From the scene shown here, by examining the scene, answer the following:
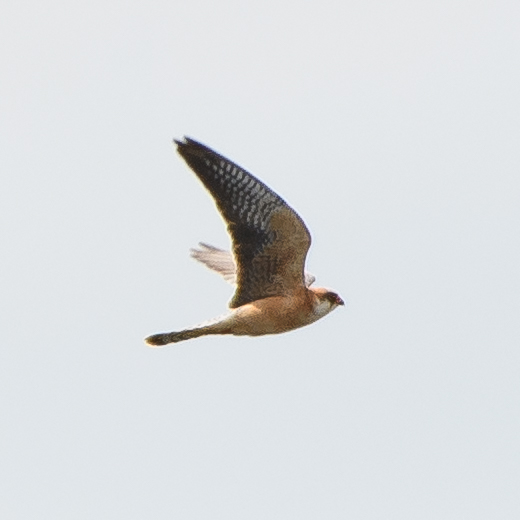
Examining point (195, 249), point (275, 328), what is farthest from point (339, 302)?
point (195, 249)

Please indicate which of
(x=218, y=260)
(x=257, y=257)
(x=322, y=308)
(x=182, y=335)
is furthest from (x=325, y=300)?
(x=218, y=260)

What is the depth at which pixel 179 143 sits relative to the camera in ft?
53.4

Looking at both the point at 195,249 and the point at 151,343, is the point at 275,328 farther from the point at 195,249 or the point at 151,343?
the point at 195,249

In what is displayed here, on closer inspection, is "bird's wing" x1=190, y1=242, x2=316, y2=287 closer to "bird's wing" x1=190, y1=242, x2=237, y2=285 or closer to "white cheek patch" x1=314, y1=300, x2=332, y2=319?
"bird's wing" x1=190, y1=242, x2=237, y2=285

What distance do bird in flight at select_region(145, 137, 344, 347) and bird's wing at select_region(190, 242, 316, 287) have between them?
247 centimetres

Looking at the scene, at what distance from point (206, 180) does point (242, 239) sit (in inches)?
34.4

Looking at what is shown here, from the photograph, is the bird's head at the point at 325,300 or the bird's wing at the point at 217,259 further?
the bird's wing at the point at 217,259

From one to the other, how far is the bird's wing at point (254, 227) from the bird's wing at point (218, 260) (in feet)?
8.59

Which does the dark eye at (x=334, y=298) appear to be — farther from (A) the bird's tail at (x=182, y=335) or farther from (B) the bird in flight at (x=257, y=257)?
(A) the bird's tail at (x=182, y=335)

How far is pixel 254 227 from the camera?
17016mm

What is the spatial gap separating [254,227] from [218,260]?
174 inches

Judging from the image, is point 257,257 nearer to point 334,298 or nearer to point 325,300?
point 325,300

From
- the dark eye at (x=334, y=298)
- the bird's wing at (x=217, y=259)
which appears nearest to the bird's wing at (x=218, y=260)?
the bird's wing at (x=217, y=259)

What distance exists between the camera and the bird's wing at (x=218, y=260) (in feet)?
68.5
